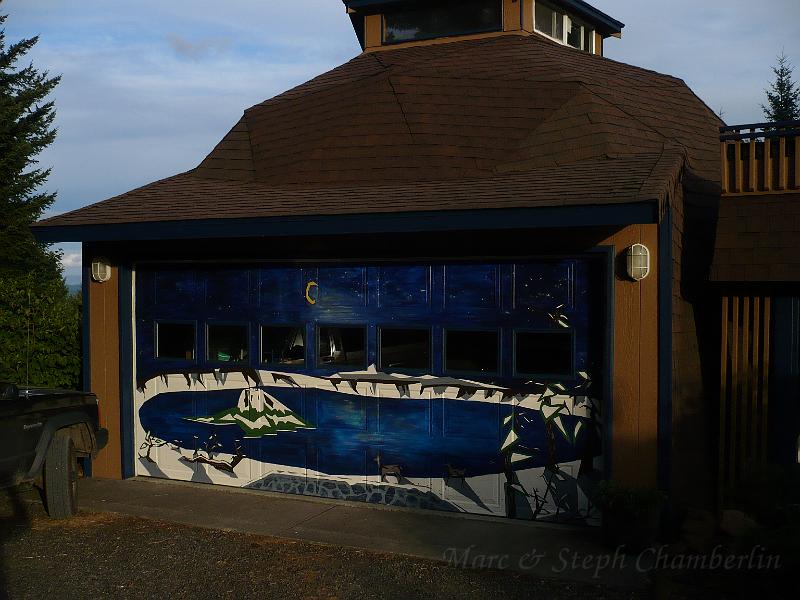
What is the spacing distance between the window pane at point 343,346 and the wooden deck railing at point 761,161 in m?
4.30

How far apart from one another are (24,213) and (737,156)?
24.4 meters

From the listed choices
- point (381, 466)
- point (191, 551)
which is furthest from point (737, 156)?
point (191, 551)

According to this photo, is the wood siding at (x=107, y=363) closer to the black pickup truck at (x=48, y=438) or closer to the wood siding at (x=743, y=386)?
the black pickup truck at (x=48, y=438)

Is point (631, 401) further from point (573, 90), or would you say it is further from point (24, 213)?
point (24, 213)

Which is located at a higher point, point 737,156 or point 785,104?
point 785,104

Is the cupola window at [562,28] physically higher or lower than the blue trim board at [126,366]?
higher

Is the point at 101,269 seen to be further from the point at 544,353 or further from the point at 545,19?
the point at 545,19

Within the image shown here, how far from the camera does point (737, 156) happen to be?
9305 mm

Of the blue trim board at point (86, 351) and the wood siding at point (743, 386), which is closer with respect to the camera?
the wood siding at point (743, 386)

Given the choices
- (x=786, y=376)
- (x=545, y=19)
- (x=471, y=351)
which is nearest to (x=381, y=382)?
(x=471, y=351)

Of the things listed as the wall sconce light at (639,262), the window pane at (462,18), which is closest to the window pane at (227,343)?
the wall sconce light at (639,262)

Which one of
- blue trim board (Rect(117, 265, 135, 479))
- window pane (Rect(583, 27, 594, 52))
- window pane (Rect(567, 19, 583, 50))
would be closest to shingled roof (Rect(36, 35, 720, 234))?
blue trim board (Rect(117, 265, 135, 479))

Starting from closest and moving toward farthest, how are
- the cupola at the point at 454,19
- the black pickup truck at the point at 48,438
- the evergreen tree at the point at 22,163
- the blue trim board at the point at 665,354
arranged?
the blue trim board at the point at 665,354 → the black pickup truck at the point at 48,438 → the cupola at the point at 454,19 → the evergreen tree at the point at 22,163

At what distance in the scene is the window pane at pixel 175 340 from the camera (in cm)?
1000
